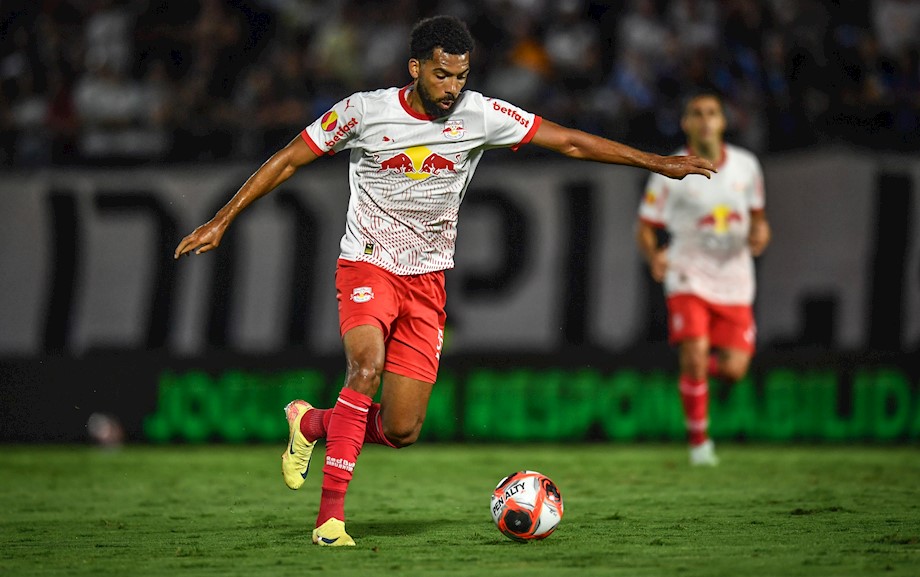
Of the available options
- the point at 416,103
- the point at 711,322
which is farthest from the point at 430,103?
the point at 711,322

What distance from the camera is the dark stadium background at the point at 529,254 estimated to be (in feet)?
42.4

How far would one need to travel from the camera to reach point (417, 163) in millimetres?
7012

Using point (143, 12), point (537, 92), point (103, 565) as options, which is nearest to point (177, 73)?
point (143, 12)

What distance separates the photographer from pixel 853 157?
1286 centimetres

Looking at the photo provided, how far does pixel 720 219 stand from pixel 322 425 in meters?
4.97

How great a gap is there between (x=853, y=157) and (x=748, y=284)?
2.48 metres

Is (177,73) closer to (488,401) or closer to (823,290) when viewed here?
(488,401)

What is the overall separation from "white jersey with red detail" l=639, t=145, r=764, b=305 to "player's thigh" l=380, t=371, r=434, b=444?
14.0ft

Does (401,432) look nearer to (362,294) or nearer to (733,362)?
(362,294)

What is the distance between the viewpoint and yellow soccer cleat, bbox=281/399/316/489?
271 inches

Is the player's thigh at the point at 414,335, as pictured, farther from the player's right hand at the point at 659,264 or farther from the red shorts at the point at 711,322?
the red shorts at the point at 711,322

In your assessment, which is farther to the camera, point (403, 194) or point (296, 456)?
point (403, 194)

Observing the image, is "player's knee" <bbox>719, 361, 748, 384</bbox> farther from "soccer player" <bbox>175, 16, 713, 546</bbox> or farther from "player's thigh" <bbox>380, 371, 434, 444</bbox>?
"player's thigh" <bbox>380, 371, 434, 444</bbox>

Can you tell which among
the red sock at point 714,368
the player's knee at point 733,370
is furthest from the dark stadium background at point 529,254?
the player's knee at point 733,370
